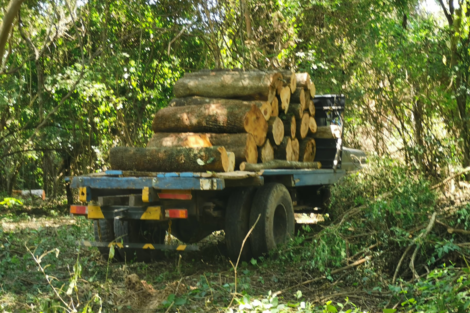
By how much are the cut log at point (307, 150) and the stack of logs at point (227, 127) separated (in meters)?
0.02

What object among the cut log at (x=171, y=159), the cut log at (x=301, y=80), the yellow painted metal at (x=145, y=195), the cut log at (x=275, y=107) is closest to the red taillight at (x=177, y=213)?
the yellow painted metal at (x=145, y=195)

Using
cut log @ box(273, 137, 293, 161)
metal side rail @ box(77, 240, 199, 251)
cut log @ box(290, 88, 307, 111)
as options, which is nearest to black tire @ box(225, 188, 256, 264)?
metal side rail @ box(77, 240, 199, 251)

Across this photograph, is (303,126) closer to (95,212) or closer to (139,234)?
(139,234)

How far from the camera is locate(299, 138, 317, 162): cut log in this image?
345 inches

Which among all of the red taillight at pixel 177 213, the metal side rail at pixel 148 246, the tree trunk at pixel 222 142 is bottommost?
the metal side rail at pixel 148 246

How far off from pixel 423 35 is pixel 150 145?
14.7 feet

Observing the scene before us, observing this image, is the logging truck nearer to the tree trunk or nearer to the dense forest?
the tree trunk

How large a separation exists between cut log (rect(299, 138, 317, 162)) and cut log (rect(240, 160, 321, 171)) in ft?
0.56

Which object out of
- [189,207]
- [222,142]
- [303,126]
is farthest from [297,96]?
[189,207]

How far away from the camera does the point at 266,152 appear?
24.7 feet

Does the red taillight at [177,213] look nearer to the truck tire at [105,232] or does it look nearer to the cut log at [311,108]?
the truck tire at [105,232]

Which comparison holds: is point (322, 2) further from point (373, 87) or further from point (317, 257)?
point (317, 257)

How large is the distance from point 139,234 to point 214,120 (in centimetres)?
172

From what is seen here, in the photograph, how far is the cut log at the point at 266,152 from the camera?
7.36 m
